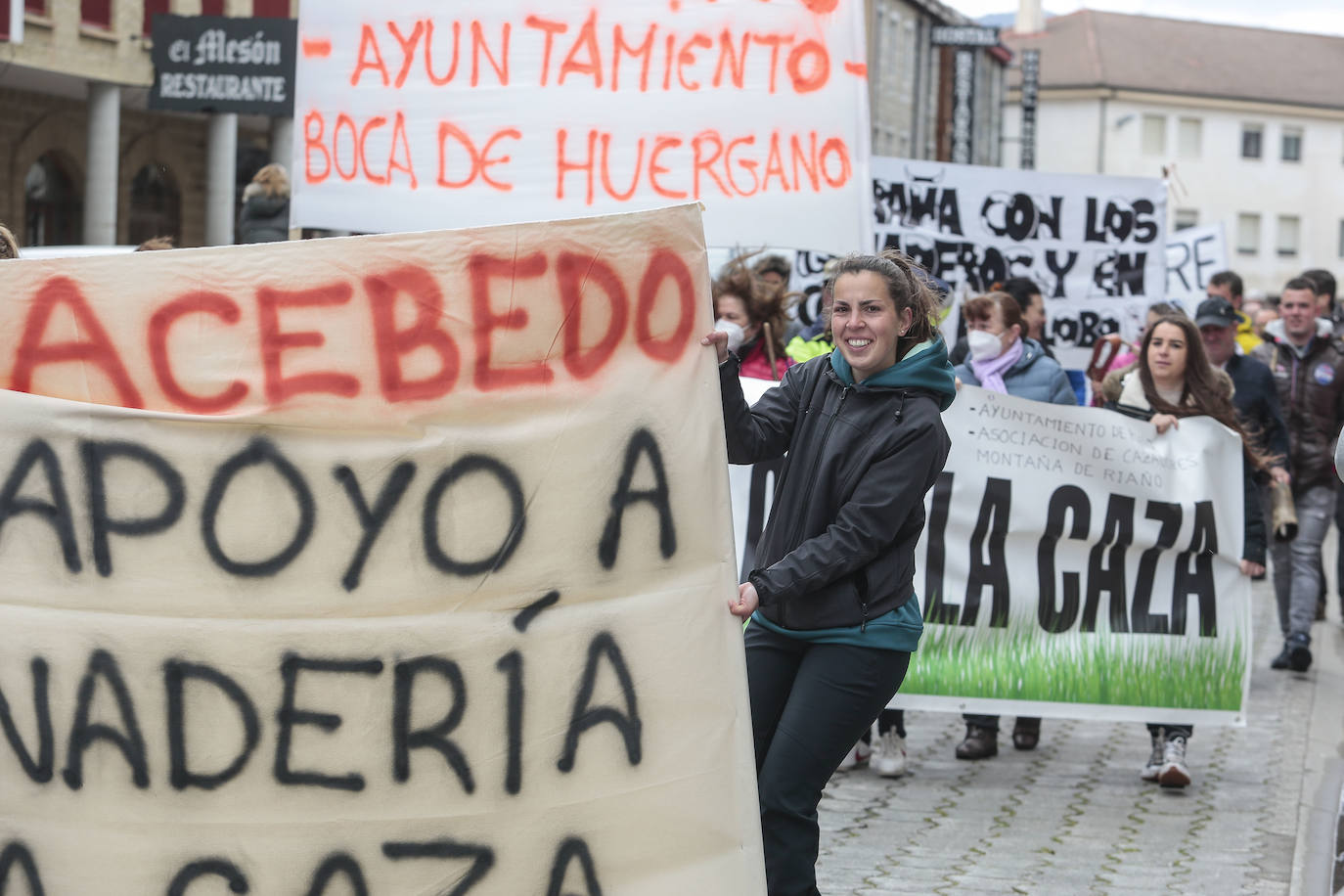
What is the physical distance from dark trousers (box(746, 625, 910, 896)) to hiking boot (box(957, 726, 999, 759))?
313 centimetres

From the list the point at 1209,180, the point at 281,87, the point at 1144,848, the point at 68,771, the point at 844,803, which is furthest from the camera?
the point at 1209,180

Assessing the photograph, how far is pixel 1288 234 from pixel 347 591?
272 feet

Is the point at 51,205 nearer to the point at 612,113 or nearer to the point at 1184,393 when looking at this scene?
the point at 612,113

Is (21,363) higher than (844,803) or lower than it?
higher

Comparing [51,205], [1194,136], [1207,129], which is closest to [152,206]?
[51,205]

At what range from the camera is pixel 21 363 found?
3586 mm

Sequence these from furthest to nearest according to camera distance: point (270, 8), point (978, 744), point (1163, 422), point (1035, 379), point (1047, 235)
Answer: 1. point (270, 8)
2. point (1047, 235)
3. point (1035, 379)
4. point (978, 744)
5. point (1163, 422)

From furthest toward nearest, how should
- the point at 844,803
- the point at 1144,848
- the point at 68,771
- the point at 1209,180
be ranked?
the point at 1209,180
the point at 844,803
the point at 1144,848
the point at 68,771

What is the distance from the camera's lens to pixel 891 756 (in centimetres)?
674

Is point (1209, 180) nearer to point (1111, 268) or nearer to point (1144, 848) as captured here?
point (1111, 268)

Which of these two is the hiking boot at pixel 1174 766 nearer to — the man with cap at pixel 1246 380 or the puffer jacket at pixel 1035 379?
the puffer jacket at pixel 1035 379

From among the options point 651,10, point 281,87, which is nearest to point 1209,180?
point 281,87

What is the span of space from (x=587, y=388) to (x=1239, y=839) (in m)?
3.28

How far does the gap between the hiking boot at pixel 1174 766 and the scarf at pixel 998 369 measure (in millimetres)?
1583
